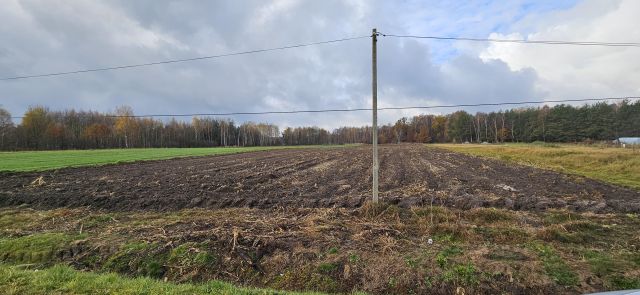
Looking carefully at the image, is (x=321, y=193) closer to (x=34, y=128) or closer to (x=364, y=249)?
(x=364, y=249)

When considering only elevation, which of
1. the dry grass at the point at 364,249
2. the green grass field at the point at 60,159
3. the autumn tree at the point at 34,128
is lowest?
the dry grass at the point at 364,249

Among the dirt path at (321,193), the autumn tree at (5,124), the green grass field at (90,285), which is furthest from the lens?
the autumn tree at (5,124)

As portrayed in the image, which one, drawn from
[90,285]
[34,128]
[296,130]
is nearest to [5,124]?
A: [34,128]

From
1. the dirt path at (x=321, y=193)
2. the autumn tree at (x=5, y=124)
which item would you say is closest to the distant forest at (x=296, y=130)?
the autumn tree at (x=5, y=124)

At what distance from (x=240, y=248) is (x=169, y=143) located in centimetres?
12493

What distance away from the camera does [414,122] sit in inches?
6161

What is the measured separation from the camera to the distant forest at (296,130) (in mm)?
90188

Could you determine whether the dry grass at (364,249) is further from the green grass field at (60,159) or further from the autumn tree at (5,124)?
the autumn tree at (5,124)

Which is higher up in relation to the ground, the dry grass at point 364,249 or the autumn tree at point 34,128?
the autumn tree at point 34,128

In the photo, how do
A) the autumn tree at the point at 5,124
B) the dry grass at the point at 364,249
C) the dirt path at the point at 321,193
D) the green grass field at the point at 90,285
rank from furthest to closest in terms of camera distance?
the autumn tree at the point at 5,124 < the dirt path at the point at 321,193 < the dry grass at the point at 364,249 < the green grass field at the point at 90,285

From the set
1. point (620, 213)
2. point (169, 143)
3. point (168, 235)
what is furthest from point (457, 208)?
point (169, 143)

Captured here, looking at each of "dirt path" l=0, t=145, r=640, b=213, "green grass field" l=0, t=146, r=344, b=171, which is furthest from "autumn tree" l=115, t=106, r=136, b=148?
"dirt path" l=0, t=145, r=640, b=213

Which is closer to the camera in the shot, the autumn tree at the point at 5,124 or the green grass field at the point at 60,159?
the green grass field at the point at 60,159

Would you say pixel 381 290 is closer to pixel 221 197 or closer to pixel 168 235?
pixel 168 235
